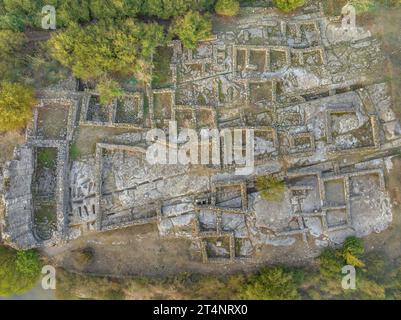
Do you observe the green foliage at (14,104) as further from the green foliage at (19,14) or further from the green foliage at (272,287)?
the green foliage at (272,287)

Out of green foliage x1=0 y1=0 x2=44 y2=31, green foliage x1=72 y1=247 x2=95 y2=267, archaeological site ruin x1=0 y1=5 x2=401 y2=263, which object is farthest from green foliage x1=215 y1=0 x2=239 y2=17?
green foliage x1=72 y1=247 x2=95 y2=267

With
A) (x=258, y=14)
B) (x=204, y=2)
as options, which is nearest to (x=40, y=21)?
(x=204, y=2)

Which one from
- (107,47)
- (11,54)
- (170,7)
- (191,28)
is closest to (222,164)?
(191,28)

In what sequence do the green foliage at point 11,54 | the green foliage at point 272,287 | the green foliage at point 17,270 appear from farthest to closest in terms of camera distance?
the green foliage at point 11,54, the green foliage at point 272,287, the green foliage at point 17,270

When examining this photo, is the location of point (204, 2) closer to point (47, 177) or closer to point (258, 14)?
point (258, 14)

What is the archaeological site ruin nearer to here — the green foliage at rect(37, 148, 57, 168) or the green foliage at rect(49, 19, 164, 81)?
the green foliage at rect(37, 148, 57, 168)

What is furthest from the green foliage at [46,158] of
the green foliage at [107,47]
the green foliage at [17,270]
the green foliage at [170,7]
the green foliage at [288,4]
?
the green foliage at [288,4]

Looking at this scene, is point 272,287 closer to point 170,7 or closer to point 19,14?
point 170,7
